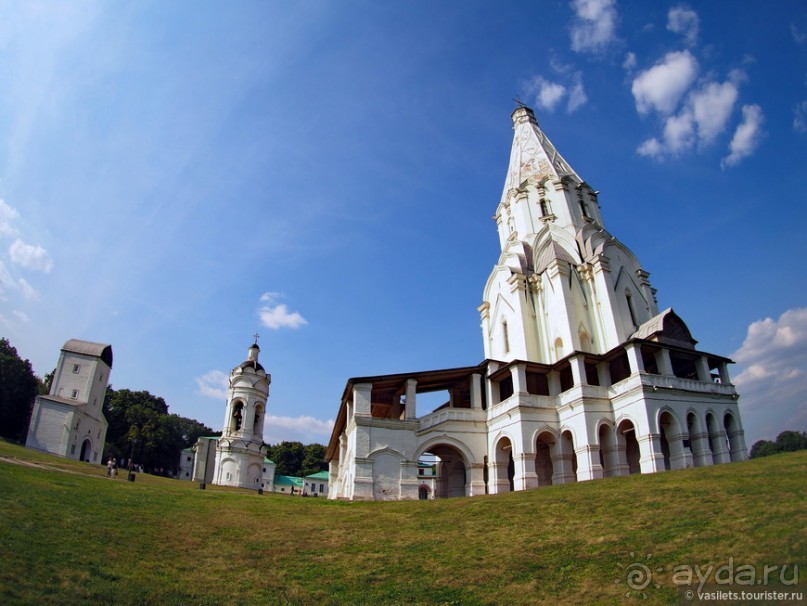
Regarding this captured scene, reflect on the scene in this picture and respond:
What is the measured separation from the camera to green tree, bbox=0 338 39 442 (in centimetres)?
5144

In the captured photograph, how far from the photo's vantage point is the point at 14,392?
172 feet

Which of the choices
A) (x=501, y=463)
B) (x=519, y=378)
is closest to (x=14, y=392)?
(x=501, y=463)

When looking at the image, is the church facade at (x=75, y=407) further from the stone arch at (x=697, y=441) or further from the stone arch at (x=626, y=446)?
the stone arch at (x=697, y=441)

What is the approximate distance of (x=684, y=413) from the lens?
2478 cm

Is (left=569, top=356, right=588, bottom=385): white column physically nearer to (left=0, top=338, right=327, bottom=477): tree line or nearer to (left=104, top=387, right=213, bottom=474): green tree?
(left=0, top=338, right=327, bottom=477): tree line

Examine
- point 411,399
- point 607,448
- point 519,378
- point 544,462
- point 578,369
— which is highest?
point 578,369

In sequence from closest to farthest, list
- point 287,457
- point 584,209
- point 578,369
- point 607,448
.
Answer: point 607,448 < point 578,369 < point 584,209 < point 287,457

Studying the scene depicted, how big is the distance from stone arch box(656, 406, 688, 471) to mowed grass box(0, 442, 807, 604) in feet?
23.4

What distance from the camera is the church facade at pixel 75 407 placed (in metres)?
40.6

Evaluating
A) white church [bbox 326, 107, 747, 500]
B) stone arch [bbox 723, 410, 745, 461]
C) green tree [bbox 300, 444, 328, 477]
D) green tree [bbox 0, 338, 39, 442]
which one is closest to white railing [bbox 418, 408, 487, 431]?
white church [bbox 326, 107, 747, 500]

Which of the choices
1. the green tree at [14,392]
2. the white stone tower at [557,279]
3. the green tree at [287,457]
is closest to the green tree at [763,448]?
the white stone tower at [557,279]

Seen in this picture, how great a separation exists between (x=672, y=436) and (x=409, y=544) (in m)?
17.3

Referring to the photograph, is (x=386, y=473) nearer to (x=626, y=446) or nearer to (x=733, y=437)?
(x=626, y=446)

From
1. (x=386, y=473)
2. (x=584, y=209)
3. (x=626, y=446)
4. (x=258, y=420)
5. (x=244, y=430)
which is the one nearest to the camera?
(x=386, y=473)
